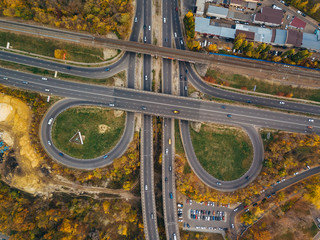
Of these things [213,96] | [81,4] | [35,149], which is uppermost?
[81,4]

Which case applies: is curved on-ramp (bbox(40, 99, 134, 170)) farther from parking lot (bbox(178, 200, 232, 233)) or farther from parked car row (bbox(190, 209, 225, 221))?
parked car row (bbox(190, 209, 225, 221))

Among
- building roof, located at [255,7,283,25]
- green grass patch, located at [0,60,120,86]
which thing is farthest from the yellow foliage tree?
building roof, located at [255,7,283,25]

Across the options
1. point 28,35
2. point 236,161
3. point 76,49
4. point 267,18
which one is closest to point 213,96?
point 236,161

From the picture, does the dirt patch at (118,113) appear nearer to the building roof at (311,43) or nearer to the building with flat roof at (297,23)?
the building roof at (311,43)

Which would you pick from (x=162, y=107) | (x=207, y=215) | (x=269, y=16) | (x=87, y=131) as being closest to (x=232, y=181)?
(x=207, y=215)

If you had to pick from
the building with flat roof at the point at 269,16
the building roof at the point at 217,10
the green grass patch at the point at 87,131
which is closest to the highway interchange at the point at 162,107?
the green grass patch at the point at 87,131

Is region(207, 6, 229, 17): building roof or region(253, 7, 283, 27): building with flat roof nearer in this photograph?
region(207, 6, 229, 17): building roof

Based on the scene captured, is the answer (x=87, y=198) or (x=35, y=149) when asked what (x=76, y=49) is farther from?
(x=87, y=198)
